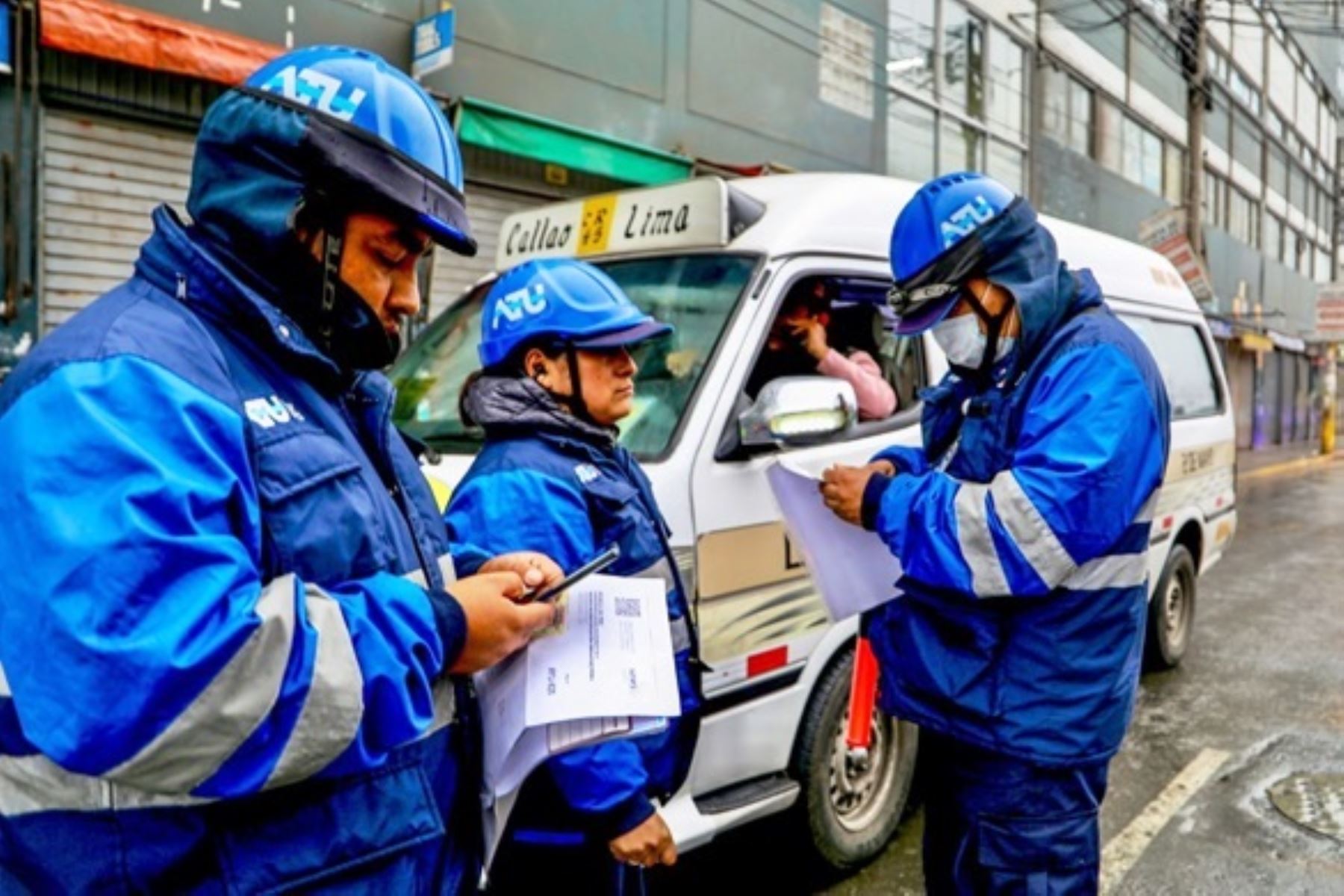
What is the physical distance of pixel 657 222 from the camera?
358 centimetres

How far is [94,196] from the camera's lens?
7055mm

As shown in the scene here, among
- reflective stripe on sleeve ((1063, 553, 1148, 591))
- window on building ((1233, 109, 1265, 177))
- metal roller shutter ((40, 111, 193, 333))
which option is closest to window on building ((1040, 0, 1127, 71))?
window on building ((1233, 109, 1265, 177))

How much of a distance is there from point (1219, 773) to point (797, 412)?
10.00 feet

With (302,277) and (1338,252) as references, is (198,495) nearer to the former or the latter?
(302,277)

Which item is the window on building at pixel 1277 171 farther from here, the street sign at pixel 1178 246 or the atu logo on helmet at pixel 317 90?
the atu logo on helmet at pixel 317 90

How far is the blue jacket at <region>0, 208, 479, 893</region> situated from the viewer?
97cm

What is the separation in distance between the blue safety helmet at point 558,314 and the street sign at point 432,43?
670 centimetres

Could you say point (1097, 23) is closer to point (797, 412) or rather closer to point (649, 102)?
point (649, 102)

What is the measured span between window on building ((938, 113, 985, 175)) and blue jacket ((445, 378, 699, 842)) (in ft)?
48.3

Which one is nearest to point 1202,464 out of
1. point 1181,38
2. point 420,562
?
point 420,562

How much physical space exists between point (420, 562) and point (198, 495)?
410mm


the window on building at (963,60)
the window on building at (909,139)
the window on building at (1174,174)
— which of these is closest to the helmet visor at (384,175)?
the window on building at (909,139)

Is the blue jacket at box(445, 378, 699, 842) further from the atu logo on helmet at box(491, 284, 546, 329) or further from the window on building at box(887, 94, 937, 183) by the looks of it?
the window on building at box(887, 94, 937, 183)

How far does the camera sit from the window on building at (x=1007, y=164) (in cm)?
1712
